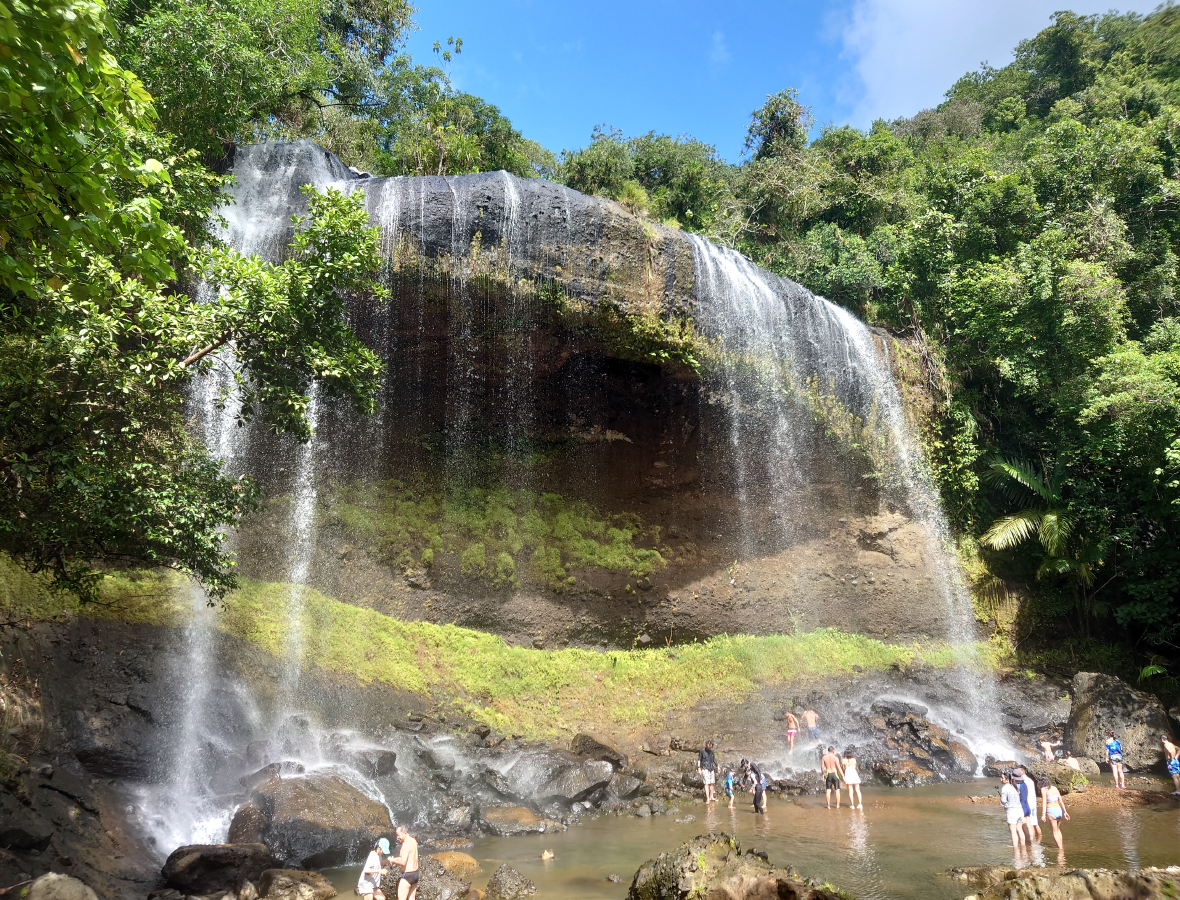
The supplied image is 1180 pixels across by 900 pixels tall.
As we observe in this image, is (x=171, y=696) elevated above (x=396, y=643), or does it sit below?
below

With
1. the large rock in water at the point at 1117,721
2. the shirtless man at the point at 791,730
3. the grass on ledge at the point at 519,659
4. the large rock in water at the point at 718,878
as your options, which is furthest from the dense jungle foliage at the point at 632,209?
the shirtless man at the point at 791,730

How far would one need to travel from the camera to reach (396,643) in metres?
15.4

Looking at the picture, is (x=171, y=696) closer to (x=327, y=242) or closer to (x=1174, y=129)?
(x=327, y=242)

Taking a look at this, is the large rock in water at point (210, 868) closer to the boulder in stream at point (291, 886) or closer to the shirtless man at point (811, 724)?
the boulder in stream at point (291, 886)

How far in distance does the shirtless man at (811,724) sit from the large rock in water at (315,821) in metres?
8.99

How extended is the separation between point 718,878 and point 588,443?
13.0m

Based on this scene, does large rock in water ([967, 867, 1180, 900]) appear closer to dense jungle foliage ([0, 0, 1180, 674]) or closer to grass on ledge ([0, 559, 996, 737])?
dense jungle foliage ([0, 0, 1180, 674])

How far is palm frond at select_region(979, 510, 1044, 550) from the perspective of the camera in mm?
17359

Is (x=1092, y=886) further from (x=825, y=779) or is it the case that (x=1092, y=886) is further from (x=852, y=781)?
(x=825, y=779)

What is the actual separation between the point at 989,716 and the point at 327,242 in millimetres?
17142

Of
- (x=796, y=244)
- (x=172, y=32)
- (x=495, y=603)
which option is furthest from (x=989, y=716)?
(x=172, y=32)

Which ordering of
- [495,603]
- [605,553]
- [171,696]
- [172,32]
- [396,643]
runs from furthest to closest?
[605,553] → [495,603] → [396,643] → [172,32] → [171,696]

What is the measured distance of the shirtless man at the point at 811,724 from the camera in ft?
48.7

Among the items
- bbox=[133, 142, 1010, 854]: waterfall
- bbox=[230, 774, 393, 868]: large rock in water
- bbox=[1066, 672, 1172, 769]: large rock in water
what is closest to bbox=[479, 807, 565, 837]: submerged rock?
bbox=[230, 774, 393, 868]: large rock in water
